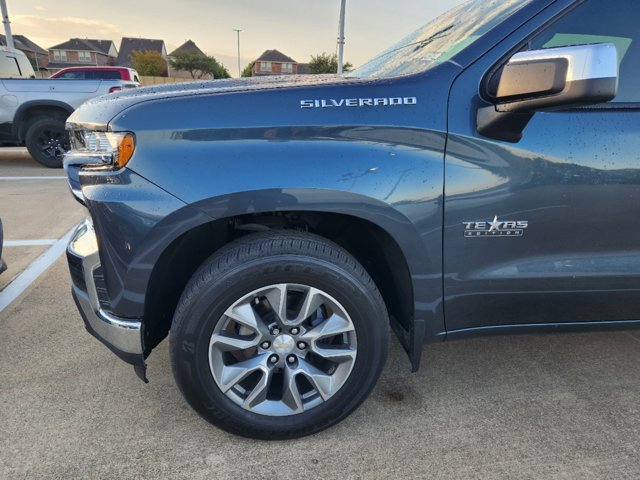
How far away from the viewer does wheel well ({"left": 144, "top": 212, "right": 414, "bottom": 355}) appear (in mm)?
1958

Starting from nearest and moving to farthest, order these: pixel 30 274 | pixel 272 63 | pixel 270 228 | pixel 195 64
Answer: pixel 270 228 → pixel 30 274 → pixel 195 64 → pixel 272 63

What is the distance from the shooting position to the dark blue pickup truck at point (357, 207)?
1.76 m

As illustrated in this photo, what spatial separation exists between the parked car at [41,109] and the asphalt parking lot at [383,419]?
20.2 feet

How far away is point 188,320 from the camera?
184 centimetres

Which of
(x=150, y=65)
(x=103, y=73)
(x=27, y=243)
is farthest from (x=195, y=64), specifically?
(x=27, y=243)

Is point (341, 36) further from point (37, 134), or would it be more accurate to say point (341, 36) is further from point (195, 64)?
point (195, 64)

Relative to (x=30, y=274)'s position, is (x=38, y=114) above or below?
above

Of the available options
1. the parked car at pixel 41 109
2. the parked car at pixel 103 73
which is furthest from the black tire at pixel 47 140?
the parked car at pixel 103 73

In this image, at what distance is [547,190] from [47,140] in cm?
864

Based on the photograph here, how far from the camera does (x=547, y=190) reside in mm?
1859

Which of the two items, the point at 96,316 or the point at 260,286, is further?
the point at 96,316

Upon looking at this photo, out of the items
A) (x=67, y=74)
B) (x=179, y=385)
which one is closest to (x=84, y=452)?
(x=179, y=385)

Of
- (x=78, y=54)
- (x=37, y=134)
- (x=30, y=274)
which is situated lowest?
(x=30, y=274)

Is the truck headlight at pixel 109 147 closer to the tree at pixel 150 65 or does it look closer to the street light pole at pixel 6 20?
the street light pole at pixel 6 20
